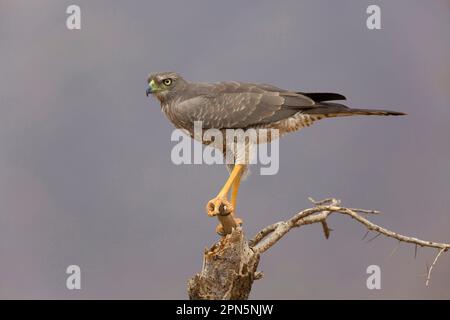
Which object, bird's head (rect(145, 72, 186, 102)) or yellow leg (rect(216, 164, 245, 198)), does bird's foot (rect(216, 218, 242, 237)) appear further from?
bird's head (rect(145, 72, 186, 102))

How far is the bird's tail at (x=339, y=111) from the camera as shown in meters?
4.17

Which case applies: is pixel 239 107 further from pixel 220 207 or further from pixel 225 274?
pixel 225 274

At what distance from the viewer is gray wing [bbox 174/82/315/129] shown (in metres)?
4.30

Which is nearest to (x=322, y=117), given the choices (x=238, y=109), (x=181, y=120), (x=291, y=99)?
(x=291, y=99)

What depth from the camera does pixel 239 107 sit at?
14.2 feet

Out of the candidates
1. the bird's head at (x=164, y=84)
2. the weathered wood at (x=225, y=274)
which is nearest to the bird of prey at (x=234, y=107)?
the bird's head at (x=164, y=84)

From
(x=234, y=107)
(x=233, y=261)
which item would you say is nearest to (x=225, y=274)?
(x=233, y=261)

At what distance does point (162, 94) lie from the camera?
443cm

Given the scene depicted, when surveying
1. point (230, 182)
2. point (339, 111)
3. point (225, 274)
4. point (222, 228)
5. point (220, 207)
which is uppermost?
point (339, 111)

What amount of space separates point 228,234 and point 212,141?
0.69 m

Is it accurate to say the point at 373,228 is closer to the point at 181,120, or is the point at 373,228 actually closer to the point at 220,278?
the point at 220,278

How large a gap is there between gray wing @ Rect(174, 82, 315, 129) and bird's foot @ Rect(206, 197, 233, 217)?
53 cm

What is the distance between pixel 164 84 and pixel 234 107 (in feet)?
1.82

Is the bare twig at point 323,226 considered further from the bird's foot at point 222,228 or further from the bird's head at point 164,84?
the bird's head at point 164,84
